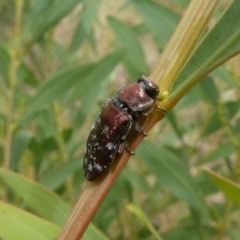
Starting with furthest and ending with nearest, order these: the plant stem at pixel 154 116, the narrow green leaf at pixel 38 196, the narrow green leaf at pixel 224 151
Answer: the narrow green leaf at pixel 224 151 → the narrow green leaf at pixel 38 196 → the plant stem at pixel 154 116

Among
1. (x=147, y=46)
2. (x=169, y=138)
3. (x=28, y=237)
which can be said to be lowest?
(x=147, y=46)

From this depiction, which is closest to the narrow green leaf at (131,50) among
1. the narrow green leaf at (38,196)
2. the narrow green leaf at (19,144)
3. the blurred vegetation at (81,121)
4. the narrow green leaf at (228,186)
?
the blurred vegetation at (81,121)

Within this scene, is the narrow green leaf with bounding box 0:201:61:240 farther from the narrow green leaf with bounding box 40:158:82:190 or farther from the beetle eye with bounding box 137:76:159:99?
the narrow green leaf with bounding box 40:158:82:190

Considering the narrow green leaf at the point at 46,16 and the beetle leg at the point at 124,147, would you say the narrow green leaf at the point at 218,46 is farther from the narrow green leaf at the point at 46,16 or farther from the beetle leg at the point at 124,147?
the narrow green leaf at the point at 46,16

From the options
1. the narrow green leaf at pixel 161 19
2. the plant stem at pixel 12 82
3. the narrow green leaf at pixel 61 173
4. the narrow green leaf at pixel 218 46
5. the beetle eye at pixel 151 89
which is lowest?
the narrow green leaf at pixel 61 173

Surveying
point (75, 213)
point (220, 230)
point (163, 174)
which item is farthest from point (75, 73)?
point (75, 213)

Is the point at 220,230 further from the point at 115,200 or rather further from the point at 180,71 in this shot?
the point at 180,71

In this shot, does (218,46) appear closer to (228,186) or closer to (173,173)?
(228,186)
